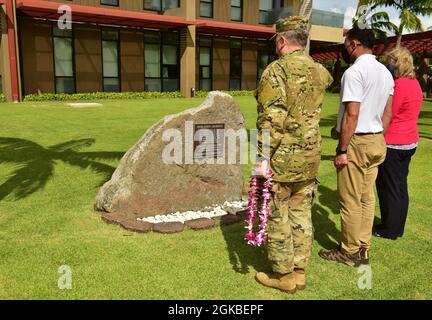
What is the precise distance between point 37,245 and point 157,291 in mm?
1515

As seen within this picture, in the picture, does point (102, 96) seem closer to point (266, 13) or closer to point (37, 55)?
point (37, 55)

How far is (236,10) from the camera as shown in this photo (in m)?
26.8

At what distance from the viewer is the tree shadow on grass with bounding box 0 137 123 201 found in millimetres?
6133

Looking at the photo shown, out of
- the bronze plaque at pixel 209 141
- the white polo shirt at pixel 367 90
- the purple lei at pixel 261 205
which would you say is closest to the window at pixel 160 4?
the bronze plaque at pixel 209 141

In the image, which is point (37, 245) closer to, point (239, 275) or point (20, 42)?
point (239, 275)

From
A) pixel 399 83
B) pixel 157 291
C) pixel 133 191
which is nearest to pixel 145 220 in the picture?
pixel 133 191

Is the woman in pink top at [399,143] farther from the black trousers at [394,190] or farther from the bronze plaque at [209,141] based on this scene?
the bronze plaque at [209,141]

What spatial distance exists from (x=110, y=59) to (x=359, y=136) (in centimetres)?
2048

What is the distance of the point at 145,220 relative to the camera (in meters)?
4.87

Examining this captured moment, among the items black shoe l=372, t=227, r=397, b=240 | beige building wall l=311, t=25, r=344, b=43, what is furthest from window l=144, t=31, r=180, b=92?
black shoe l=372, t=227, r=397, b=240

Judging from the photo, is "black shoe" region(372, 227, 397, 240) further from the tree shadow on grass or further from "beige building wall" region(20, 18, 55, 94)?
"beige building wall" region(20, 18, 55, 94)

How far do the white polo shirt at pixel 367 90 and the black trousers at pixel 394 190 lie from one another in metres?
0.79

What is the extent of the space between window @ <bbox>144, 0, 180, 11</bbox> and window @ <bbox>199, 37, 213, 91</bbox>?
258 cm

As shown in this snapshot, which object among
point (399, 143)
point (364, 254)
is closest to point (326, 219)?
point (364, 254)
